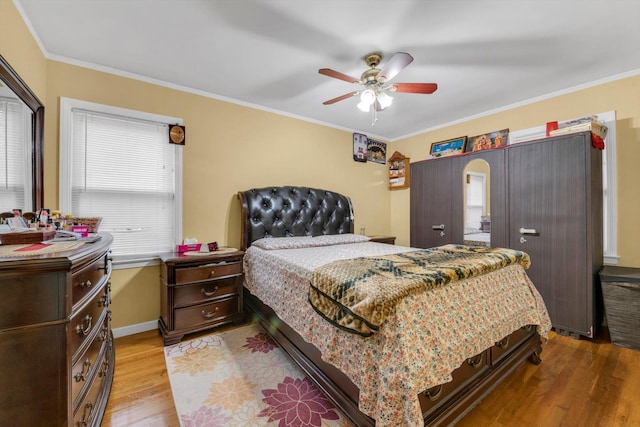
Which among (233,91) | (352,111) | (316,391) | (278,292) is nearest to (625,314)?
(316,391)

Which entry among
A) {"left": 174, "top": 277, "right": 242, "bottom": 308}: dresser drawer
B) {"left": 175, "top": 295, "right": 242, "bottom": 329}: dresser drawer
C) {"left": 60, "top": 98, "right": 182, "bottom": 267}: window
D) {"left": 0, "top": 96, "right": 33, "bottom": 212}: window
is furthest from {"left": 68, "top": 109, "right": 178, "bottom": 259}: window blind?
{"left": 175, "top": 295, "right": 242, "bottom": 329}: dresser drawer

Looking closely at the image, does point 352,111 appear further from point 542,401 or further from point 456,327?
point 542,401

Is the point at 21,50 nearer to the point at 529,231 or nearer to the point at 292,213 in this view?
the point at 292,213

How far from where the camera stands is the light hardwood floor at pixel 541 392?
1487mm

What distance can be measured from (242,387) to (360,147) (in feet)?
Answer: 12.1

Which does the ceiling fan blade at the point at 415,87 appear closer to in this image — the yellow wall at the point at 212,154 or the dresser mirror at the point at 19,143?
the yellow wall at the point at 212,154

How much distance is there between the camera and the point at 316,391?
5.66 ft

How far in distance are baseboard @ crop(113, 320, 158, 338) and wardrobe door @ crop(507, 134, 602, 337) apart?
13.1 feet

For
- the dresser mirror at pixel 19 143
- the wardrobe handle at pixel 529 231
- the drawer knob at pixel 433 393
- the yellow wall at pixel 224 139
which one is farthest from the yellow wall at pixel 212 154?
the drawer knob at pixel 433 393

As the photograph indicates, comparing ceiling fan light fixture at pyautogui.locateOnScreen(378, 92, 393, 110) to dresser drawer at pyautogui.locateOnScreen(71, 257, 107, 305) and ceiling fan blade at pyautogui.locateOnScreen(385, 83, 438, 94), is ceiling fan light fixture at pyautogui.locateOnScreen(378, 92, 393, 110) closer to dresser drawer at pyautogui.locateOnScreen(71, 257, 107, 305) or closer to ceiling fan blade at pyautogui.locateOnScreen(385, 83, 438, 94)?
ceiling fan blade at pyautogui.locateOnScreen(385, 83, 438, 94)

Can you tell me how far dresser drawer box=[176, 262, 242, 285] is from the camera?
234 cm

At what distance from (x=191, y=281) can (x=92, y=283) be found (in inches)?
45.8

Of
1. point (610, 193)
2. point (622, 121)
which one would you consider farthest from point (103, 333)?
point (622, 121)

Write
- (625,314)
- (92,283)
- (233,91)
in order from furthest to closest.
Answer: (233,91)
(625,314)
(92,283)
